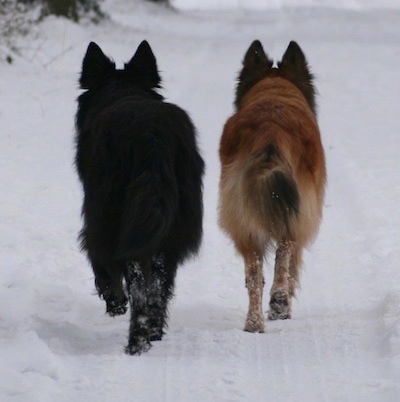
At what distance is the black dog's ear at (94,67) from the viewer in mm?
6746

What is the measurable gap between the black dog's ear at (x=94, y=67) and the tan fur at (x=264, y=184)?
96 centimetres

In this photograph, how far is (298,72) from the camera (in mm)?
7359

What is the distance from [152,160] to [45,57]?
14190 millimetres

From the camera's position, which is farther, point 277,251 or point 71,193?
point 71,193

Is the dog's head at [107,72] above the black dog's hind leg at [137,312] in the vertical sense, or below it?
above

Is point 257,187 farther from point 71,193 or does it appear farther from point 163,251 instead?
point 71,193

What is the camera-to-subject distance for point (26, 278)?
7.11 m

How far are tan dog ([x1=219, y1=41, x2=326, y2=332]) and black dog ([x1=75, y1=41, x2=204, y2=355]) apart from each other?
1.03ft

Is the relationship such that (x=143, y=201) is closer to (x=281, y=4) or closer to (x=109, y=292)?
(x=109, y=292)

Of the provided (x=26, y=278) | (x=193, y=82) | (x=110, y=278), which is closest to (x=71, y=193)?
(x=26, y=278)

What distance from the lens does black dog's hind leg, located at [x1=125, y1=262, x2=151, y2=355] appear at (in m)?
5.42

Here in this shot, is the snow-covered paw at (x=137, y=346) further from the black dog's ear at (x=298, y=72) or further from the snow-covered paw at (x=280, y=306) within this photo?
the black dog's ear at (x=298, y=72)

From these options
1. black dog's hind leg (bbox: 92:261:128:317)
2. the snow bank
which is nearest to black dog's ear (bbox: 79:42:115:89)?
black dog's hind leg (bbox: 92:261:128:317)

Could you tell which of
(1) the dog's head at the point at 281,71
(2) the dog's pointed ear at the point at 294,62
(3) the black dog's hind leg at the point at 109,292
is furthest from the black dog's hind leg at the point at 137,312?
(2) the dog's pointed ear at the point at 294,62
